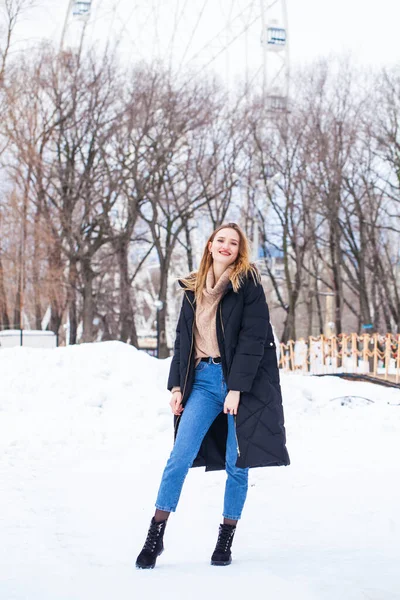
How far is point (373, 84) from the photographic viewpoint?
1209 inches

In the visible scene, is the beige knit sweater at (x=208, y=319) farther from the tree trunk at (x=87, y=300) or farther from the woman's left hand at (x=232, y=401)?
the tree trunk at (x=87, y=300)

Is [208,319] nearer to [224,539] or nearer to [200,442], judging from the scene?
[200,442]

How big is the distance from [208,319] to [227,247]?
16.3 inches

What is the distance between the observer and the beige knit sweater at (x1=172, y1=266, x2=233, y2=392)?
4.02 metres

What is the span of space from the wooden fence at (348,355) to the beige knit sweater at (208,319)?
42.6ft

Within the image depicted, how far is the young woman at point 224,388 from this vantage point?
12.6ft

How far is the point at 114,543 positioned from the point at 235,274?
1711mm

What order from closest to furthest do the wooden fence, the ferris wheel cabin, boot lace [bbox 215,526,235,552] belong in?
boot lace [bbox 215,526,235,552]
the wooden fence
the ferris wheel cabin

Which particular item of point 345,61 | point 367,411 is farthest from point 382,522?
point 345,61

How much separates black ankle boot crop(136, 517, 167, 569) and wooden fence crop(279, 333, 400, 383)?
13.2 m

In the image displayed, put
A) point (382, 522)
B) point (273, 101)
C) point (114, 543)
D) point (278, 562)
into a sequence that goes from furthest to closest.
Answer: point (273, 101) → point (382, 522) → point (114, 543) → point (278, 562)

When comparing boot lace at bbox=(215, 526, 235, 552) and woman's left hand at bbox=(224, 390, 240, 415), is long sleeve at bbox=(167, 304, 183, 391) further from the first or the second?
boot lace at bbox=(215, 526, 235, 552)

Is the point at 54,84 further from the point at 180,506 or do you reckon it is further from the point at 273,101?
the point at 180,506

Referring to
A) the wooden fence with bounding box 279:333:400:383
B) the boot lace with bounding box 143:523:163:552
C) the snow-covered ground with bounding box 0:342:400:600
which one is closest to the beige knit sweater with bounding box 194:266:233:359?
the boot lace with bounding box 143:523:163:552
